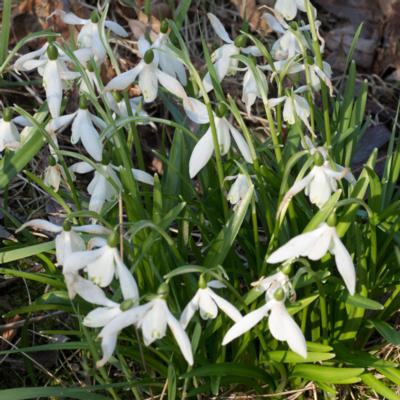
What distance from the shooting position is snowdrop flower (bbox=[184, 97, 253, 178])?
184 cm

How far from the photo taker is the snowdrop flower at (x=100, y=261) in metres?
1.54

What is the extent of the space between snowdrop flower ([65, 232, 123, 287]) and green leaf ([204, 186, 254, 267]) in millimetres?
370

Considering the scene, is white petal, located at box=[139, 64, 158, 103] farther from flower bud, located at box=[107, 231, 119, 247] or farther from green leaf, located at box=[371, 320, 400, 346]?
green leaf, located at box=[371, 320, 400, 346]

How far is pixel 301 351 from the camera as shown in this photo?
1.61 metres

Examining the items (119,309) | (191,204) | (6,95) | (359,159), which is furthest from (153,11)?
(119,309)

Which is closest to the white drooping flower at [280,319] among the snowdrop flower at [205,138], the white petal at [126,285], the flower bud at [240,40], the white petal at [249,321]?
the white petal at [249,321]

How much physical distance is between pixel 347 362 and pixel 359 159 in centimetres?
125

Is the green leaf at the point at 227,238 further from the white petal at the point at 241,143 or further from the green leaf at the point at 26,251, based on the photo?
the green leaf at the point at 26,251

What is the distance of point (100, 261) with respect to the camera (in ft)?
5.09

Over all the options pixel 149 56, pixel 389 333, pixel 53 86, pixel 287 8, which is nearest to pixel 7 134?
pixel 53 86

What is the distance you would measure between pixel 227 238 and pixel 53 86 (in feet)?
1.69

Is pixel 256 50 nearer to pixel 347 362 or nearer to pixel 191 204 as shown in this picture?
pixel 191 204

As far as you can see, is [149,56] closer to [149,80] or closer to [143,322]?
[149,80]

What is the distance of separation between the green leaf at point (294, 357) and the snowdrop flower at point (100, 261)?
557mm
